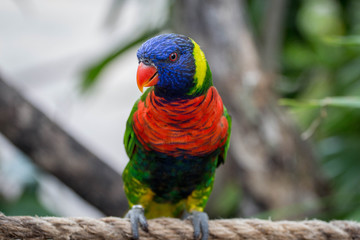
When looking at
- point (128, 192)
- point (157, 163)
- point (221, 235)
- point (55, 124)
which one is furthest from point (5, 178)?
point (221, 235)

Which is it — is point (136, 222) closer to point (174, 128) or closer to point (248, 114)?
point (174, 128)

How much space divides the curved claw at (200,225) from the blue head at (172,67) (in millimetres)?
396

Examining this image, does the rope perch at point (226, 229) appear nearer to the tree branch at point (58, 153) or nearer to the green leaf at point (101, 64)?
the tree branch at point (58, 153)

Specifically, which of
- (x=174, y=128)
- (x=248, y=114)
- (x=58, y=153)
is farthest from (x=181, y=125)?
(x=58, y=153)

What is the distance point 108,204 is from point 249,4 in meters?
2.21

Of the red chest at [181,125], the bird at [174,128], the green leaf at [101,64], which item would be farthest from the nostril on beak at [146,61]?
the green leaf at [101,64]

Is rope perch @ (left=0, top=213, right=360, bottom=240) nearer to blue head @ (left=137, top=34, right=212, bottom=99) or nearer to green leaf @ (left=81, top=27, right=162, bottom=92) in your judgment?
blue head @ (left=137, top=34, right=212, bottom=99)

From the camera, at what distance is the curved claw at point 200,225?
3.56 feet

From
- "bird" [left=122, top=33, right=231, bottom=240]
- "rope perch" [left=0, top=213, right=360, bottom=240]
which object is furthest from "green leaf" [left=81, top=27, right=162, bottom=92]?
"rope perch" [left=0, top=213, right=360, bottom=240]

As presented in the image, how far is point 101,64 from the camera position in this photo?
284cm

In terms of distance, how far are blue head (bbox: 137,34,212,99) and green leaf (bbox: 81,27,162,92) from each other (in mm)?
1816

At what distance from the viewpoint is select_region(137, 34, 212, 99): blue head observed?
1.01 metres

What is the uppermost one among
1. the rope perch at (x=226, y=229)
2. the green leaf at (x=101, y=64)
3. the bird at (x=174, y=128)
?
the green leaf at (x=101, y=64)

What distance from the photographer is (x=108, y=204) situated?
2.64 meters
